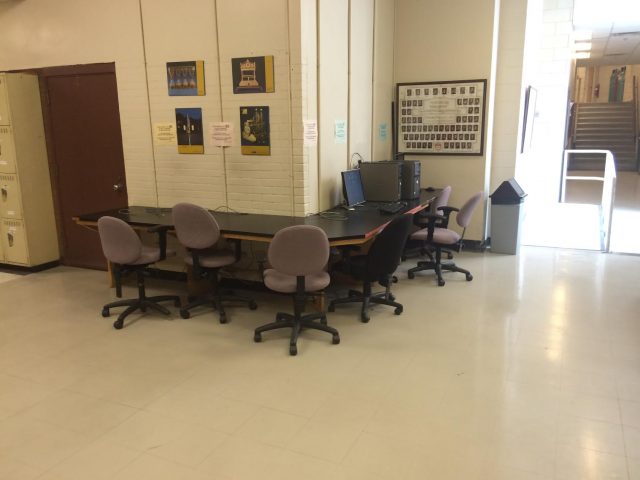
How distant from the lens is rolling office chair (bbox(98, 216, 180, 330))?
3916 millimetres

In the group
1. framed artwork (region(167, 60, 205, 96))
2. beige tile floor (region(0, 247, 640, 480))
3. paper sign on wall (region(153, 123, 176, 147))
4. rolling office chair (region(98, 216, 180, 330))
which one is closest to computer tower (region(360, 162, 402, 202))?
beige tile floor (region(0, 247, 640, 480))

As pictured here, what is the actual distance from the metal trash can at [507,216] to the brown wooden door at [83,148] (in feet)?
13.8

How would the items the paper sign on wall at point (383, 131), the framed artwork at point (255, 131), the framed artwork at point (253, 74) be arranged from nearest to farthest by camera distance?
1. the framed artwork at point (253, 74)
2. the framed artwork at point (255, 131)
3. the paper sign on wall at point (383, 131)

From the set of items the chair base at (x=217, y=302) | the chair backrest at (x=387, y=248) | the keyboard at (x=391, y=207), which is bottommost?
the chair base at (x=217, y=302)

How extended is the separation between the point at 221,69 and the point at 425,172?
297cm

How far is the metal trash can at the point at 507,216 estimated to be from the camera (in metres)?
5.90

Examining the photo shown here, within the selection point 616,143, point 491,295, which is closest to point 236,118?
point 491,295

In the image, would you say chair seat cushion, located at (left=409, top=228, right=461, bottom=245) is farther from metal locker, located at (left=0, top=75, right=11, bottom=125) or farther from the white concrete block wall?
metal locker, located at (left=0, top=75, right=11, bottom=125)

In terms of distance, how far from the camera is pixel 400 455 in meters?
2.40

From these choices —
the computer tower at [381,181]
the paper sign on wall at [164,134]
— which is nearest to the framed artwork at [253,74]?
the paper sign on wall at [164,134]

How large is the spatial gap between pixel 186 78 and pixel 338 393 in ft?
10.4

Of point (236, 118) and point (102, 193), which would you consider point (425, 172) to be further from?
point (102, 193)

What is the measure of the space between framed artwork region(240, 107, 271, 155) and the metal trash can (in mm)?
2992

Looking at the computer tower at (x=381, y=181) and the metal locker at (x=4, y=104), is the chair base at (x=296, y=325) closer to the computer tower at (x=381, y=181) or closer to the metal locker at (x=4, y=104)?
the computer tower at (x=381, y=181)
